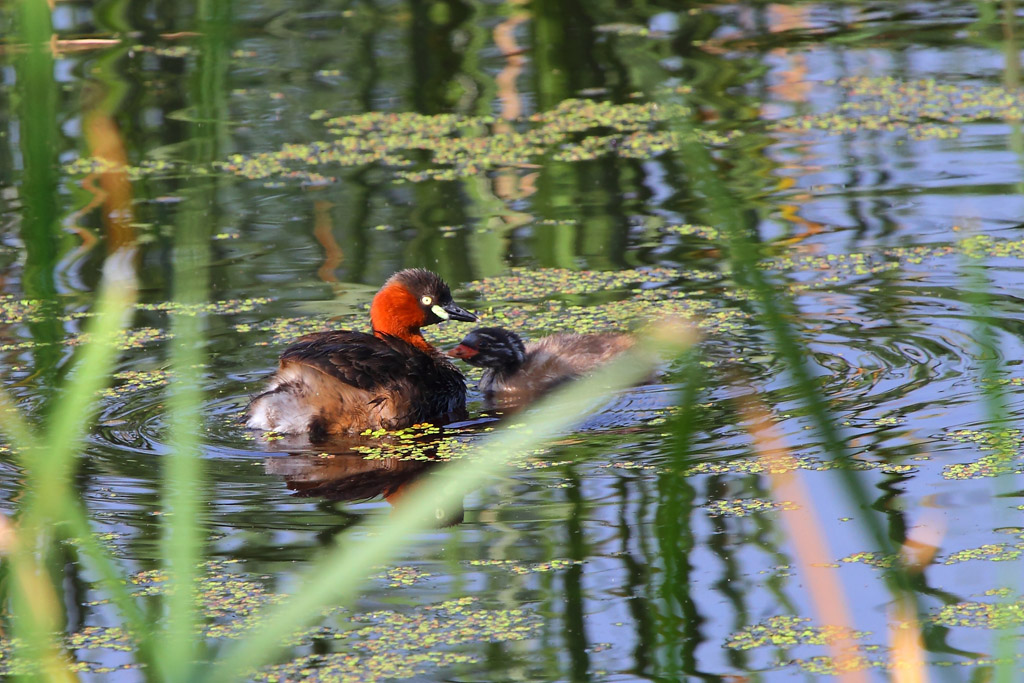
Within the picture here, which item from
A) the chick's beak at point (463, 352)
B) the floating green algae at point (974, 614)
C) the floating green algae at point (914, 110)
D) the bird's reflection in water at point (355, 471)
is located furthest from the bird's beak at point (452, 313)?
the floating green algae at point (914, 110)

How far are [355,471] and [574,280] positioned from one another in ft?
7.04

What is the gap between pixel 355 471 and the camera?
5.04m

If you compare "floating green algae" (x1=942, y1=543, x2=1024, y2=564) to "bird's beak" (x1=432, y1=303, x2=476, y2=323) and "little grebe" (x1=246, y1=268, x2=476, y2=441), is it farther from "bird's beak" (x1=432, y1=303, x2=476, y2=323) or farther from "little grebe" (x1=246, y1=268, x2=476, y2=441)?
"bird's beak" (x1=432, y1=303, x2=476, y2=323)

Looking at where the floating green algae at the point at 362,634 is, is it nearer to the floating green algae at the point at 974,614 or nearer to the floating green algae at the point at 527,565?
the floating green algae at the point at 527,565

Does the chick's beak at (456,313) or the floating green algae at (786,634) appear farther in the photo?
the chick's beak at (456,313)

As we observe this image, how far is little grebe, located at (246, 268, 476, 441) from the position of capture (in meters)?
5.43

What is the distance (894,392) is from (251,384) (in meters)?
2.55

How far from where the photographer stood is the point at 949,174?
789cm

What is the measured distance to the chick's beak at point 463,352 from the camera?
6.17 m

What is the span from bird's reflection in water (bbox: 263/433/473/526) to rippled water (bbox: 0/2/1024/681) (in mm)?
18

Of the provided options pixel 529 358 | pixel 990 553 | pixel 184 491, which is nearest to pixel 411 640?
pixel 990 553

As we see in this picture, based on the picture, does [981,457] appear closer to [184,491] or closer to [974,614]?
[974,614]

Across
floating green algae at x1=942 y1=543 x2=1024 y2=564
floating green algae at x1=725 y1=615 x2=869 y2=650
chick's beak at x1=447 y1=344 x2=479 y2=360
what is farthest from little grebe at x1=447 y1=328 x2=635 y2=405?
floating green algae at x1=725 y1=615 x2=869 y2=650

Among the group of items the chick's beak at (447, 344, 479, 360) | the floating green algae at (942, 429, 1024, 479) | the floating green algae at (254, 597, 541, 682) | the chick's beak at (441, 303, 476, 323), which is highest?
the chick's beak at (441, 303, 476, 323)
